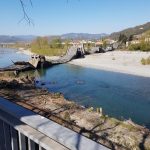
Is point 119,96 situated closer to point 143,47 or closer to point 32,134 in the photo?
point 32,134

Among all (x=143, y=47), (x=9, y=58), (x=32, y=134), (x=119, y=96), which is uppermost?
(x=32, y=134)

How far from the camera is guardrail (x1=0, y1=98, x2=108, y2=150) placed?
158 centimetres

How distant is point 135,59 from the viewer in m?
53.3

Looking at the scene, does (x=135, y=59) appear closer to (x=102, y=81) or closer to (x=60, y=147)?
(x=102, y=81)

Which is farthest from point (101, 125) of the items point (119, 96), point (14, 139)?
point (119, 96)

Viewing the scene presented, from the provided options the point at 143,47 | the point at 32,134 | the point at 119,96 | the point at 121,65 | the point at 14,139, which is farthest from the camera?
the point at 143,47

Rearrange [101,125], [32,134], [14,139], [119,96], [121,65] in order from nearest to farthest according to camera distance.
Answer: [32,134], [14,139], [101,125], [119,96], [121,65]

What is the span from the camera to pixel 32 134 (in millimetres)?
1802

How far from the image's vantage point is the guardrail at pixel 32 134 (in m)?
1.58

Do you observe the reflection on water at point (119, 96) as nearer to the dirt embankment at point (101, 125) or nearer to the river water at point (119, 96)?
the river water at point (119, 96)

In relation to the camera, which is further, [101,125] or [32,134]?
[101,125]

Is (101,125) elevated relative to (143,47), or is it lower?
elevated

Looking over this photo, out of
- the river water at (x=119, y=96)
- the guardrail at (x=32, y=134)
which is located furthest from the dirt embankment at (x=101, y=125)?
the guardrail at (x=32, y=134)

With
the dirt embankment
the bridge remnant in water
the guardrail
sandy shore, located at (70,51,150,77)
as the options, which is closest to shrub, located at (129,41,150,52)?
the bridge remnant in water
